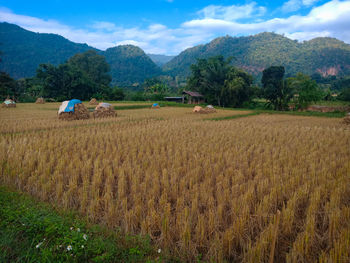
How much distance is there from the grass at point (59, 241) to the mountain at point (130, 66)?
7458cm

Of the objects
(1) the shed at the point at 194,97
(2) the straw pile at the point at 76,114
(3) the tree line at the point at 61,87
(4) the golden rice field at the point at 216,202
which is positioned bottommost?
(4) the golden rice field at the point at 216,202

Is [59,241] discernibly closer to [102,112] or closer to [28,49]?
[102,112]

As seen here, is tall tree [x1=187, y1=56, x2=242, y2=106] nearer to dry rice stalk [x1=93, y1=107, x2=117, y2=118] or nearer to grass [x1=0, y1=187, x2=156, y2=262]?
dry rice stalk [x1=93, y1=107, x2=117, y2=118]

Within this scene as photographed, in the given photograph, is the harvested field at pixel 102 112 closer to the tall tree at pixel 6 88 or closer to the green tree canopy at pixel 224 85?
the green tree canopy at pixel 224 85

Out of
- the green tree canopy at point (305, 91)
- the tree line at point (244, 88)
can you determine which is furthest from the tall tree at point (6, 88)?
the green tree canopy at point (305, 91)

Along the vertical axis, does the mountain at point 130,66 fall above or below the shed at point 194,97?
above

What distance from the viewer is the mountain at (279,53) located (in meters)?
69.9

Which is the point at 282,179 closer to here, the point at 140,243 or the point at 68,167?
the point at 140,243

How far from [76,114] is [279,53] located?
266 feet

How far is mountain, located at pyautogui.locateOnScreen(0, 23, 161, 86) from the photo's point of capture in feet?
268

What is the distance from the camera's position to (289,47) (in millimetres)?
83000

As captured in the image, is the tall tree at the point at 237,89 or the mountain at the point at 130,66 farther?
the mountain at the point at 130,66

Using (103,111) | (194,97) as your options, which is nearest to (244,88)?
(194,97)

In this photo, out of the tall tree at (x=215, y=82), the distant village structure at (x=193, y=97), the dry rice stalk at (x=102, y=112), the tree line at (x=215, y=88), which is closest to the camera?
the dry rice stalk at (x=102, y=112)
